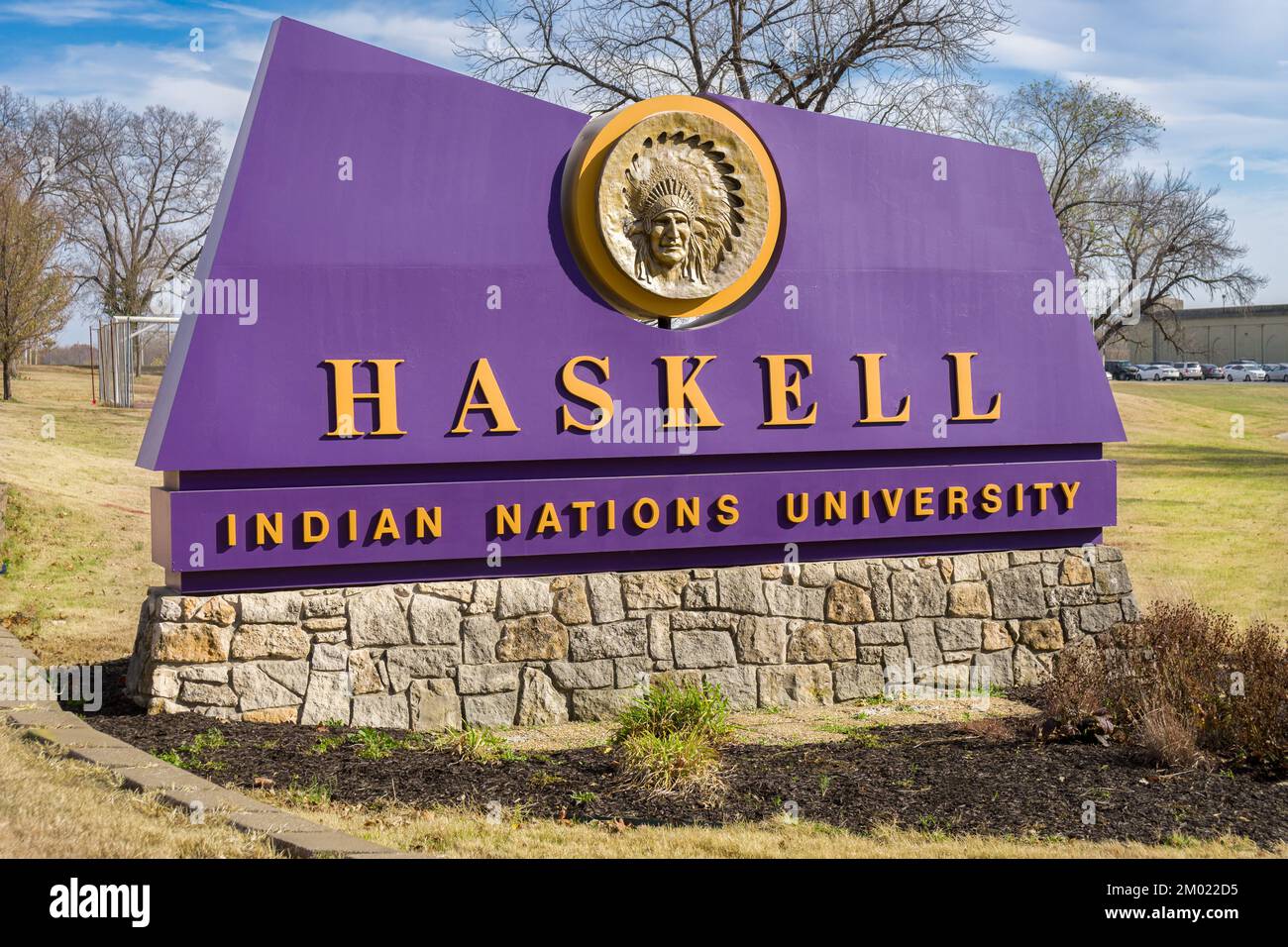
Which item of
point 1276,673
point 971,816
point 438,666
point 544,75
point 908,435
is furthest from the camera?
point 544,75

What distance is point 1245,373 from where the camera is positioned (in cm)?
6300

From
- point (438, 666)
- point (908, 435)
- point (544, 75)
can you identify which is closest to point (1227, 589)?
point (908, 435)

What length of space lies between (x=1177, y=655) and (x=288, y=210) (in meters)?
6.89

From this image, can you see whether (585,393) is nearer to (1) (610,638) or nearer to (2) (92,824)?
(1) (610,638)

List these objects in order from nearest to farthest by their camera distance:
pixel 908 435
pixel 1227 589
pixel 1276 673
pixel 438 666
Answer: pixel 1276 673 < pixel 438 666 < pixel 908 435 < pixel 1227 589

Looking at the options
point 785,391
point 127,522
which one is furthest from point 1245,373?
point 785,391

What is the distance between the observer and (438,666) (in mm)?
8781

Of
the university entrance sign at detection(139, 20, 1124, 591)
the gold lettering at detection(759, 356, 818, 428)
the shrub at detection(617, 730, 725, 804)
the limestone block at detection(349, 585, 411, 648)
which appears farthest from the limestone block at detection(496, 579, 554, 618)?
the gold lettering at detection(759, 356, 818, 428)

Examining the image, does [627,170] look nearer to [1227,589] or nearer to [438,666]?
[438,666]

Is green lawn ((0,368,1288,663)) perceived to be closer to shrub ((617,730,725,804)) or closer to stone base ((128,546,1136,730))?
stone base ((128,546,1136,730))

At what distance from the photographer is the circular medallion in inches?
357

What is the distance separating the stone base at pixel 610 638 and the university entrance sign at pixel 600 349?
8.4 inches

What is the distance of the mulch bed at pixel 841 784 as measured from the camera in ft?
21.6

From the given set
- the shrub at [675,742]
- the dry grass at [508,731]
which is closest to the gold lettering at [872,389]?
the dry grass at [508,731]
